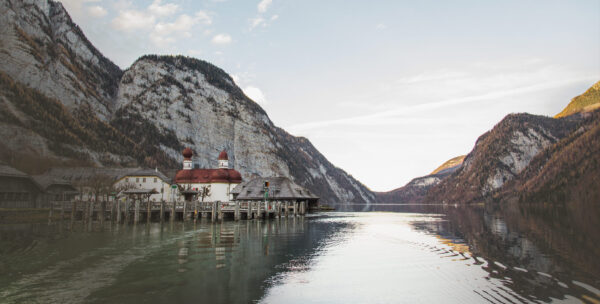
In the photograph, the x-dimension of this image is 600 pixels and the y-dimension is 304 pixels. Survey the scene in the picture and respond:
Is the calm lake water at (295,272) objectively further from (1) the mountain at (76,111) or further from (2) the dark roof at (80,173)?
(1) the mountain at (76,111)

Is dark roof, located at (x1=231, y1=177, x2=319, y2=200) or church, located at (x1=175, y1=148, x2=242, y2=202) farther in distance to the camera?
church, located at (x1=175, y1=148, x2=242, y2=202)

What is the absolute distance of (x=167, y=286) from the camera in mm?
17953

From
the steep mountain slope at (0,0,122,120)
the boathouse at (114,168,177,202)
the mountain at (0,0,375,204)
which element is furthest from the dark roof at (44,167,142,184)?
the steep mountain slope at (0,0,122,120)

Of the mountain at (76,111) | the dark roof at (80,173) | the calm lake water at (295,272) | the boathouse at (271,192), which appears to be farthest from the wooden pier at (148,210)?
the mountain at (76,111)

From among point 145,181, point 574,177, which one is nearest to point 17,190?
point 145,181

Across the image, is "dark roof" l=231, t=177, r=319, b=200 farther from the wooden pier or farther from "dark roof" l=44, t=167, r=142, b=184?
"dark roof" l=44, t=167, r=142, b=184

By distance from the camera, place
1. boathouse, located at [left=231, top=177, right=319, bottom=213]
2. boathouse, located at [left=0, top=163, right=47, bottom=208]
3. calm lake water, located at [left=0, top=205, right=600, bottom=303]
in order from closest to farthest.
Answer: calm lake water, located at [left=0, top=205, right=600, bottom=303] → boathouse, located at [left=0, top=163, right=47, bottom=208] → boathouse, located at [left=231, top=177, right=319, bottom=213]

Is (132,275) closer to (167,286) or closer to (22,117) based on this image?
(167,286)

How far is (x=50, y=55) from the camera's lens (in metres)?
165

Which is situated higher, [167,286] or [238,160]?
[238,160]

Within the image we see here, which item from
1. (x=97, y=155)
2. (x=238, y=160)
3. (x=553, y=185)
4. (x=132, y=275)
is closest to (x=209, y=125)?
(x=238, y=160)

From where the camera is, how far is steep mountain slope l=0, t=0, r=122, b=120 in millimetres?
146875

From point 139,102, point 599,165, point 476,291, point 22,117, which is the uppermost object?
point 139,102

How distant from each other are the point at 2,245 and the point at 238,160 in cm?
16459
